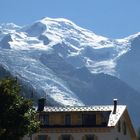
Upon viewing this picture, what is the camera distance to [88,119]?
321 feet

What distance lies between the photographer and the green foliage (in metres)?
57.5

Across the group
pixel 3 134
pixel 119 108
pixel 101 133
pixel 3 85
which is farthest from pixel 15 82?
pixel 119 108

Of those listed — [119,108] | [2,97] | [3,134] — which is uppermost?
[119,108]

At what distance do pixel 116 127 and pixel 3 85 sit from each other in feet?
136

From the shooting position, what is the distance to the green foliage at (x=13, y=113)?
57.5 m

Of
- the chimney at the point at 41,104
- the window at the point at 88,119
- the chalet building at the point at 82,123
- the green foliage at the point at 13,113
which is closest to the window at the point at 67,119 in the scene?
the chalet building at the point at 82,123

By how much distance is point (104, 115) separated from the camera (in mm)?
96625

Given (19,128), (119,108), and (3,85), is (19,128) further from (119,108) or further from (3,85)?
(119,108)

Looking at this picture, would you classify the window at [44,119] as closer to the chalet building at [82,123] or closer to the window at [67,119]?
the chalet building at [82,123]

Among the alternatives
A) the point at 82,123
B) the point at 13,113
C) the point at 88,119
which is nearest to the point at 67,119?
the point at 82,123

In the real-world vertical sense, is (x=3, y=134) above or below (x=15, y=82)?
below

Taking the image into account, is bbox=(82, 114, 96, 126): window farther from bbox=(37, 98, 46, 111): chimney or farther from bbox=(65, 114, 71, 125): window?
bbox=(37, 98, 46, 111): chimney

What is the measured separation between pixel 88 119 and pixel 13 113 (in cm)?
4110

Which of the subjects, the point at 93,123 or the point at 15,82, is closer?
the point at 15,82
